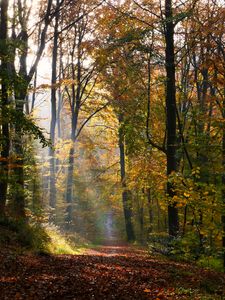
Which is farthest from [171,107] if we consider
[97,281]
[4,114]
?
[97,281]

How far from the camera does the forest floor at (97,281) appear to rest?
6.07 m

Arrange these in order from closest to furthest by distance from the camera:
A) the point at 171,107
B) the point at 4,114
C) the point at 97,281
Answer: the point at 97,281
the point at 4,114
the point at 171,107

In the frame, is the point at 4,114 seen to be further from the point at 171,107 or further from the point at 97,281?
the point at 171,107

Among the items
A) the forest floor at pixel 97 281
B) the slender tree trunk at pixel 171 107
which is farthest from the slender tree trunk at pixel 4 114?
the slender tree trunk at pixel 171 107

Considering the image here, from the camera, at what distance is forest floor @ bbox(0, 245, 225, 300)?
607 centimetres

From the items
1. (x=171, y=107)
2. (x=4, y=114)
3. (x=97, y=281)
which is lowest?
(x=97, y=281)

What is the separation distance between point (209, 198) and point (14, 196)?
24.0 feet

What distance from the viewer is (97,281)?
6.99 m

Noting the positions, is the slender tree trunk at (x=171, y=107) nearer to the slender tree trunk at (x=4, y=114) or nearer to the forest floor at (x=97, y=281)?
the forest floor at (x=97, y=281)

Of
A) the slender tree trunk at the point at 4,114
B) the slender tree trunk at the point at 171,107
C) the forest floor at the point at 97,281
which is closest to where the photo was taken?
the forest floor at the point at 97,281

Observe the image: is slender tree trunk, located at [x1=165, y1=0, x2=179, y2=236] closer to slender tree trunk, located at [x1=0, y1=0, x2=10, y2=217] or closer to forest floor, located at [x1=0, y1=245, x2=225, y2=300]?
forest floor, located at [x1=0, y1=245, x2=225, y2=300]

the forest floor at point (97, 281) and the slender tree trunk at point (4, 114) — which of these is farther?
the slender tree trunk at point (4, 114)

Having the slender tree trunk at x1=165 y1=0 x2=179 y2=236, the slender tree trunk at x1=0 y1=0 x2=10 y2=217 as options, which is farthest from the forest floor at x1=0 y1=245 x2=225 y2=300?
the slender tree trunk at x1=165 y1=0 x2=179 y2=236

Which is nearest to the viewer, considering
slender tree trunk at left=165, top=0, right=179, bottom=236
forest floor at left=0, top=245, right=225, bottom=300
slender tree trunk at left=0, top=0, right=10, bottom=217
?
forest floor at left=0, top=245, right=225, bottom=300
